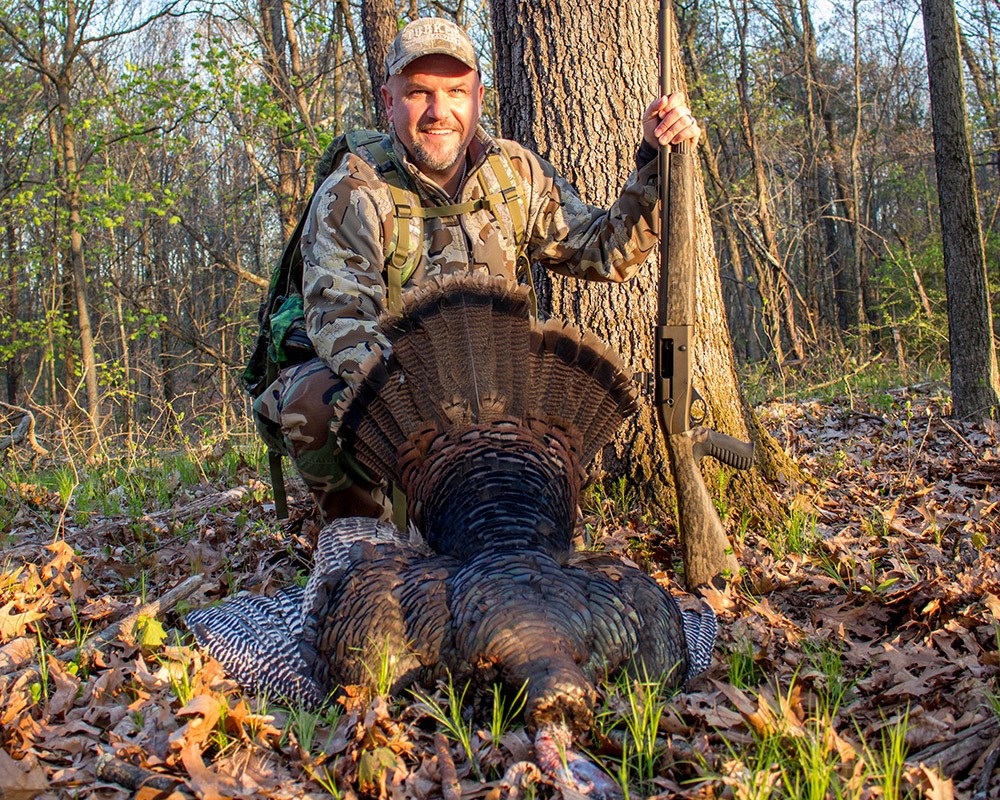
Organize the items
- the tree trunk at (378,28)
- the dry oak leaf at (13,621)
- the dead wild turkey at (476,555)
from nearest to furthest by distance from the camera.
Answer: the dead wild turkey at (476,555) < the dry oak leaf at (13,621) < the tree trunk at (378,28)

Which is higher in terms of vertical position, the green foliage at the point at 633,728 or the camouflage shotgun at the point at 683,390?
the camouflage shotgun at the point at 683,390

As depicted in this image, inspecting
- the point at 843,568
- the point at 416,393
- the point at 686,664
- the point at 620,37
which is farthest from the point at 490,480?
the point at 620,37

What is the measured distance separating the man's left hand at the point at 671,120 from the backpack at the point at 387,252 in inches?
32.3

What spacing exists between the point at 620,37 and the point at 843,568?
9.80 ft

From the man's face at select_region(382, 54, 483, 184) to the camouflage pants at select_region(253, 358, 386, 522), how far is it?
1.13 m

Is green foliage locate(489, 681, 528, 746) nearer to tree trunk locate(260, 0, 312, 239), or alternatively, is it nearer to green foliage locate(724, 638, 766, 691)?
green foliage locate(724, 638, 766, 691)

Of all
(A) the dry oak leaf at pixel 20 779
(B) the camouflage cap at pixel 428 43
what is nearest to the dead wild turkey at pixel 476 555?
(A) the dry oak leaf at pixel 20 779

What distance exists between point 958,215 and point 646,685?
213 inches

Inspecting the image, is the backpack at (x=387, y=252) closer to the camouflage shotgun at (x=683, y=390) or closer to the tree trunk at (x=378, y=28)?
the camouflage shotgun at (x=683, y=390)

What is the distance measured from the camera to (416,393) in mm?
3385

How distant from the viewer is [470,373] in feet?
10.9

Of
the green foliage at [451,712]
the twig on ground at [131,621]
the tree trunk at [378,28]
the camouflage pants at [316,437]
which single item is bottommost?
the green foliage at [451,712]

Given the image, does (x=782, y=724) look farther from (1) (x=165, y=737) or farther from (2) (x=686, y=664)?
(1) (x=165, y=737)

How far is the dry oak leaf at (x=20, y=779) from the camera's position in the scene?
7.43 feet
